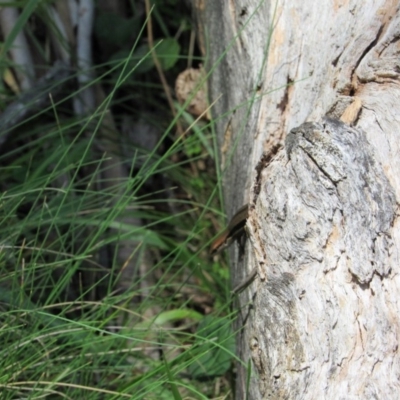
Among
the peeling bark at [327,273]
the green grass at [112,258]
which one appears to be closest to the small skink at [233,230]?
the green grass at [112,258]

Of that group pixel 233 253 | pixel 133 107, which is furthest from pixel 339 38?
pixel 133 107

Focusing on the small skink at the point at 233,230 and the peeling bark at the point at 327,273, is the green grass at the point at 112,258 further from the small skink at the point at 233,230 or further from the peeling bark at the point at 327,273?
the peeling bark at the point at 327,273

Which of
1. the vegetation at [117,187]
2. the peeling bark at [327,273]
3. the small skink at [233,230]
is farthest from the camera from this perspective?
the vegetation at [117,187]

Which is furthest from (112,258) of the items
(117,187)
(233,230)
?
(233,230)

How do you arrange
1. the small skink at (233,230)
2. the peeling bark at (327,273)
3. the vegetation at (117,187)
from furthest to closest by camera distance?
1. the vegetation at (117,187)
2. the small skink at (233,230)
3. the peeling bark at (327,273)

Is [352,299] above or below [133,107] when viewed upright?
above

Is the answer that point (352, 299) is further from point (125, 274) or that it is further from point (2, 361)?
point (125, 274)

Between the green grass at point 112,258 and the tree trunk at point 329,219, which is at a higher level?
the tree trunk at point 329,219

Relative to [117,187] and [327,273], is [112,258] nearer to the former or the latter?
[117,187]
